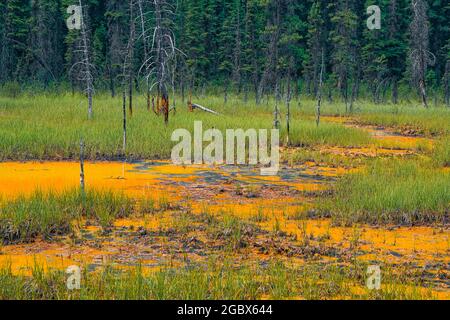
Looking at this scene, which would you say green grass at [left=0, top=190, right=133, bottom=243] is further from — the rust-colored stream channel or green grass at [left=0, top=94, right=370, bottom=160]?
green grass at [left=0, top=94, right=370, bottom=160]

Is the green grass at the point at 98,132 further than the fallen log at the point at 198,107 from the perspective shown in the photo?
No

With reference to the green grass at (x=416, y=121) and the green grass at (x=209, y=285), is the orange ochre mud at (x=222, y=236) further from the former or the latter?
the green grass at (x=416, y=121)

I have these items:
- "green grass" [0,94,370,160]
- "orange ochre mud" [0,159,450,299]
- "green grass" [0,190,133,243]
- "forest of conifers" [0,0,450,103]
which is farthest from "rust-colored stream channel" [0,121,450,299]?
"forest of conifers" [0,0,450,103]

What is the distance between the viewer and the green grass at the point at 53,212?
27.8 ft

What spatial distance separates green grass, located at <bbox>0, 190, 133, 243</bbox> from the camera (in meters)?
8.48

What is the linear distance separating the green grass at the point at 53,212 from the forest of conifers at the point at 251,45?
1035 inches

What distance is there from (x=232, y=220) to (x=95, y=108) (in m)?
17.6

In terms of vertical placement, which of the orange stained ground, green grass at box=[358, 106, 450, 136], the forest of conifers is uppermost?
the forest of conifers

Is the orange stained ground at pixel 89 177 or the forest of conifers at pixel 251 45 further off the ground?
the forest of conifers at pixel 251 45

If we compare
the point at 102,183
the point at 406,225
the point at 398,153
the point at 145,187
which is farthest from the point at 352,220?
the point at 398,153

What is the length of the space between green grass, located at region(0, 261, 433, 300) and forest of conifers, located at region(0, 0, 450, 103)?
1170 inches

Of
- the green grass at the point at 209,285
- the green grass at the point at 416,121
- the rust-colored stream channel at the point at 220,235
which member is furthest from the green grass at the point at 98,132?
the green grass at the point at 209,285

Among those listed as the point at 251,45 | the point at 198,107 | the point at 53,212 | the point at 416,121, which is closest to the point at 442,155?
the point at 53,212

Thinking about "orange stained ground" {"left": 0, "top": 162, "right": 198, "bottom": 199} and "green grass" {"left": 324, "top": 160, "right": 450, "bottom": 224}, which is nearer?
"green grass" {"left": 324, "top": 160, "right": 450, "bottom": 224}
